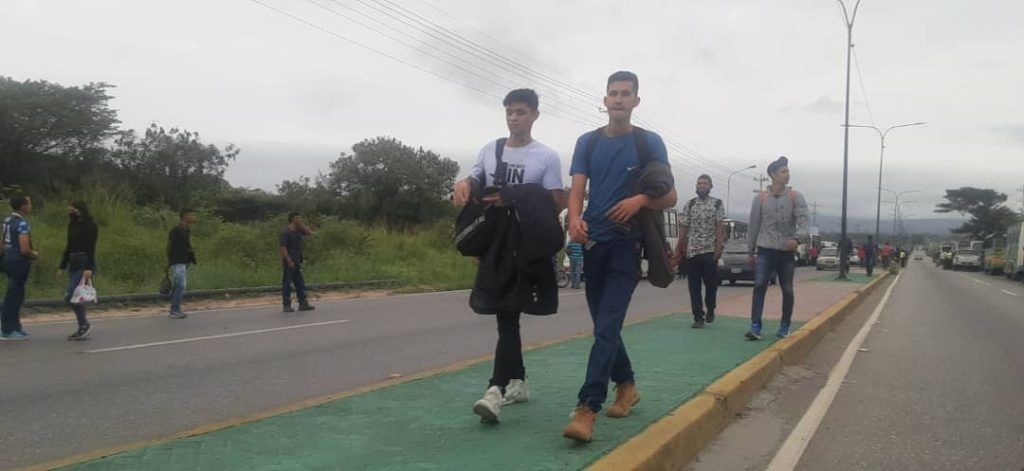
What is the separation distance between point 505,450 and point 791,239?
5.11m

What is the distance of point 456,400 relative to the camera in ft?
17.1

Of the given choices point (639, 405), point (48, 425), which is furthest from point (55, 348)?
point (639, 405)

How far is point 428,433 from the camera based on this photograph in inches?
171

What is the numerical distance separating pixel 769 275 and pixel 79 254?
294 inches

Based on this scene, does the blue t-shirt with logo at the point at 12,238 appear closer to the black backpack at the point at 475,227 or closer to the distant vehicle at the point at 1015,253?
the black backpack at the point at 475,227

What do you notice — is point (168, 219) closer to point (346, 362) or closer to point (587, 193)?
point (346, 362)

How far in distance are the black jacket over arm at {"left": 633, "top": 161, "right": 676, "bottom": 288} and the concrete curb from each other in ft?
2.51

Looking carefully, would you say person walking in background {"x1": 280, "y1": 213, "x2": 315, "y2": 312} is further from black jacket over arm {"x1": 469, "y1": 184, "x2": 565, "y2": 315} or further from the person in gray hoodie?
black jacket over arm {"x1": 469, "y1": 184, "x2": 565, "y2": 315}

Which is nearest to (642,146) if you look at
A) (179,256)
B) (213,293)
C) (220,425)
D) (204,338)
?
(220,425)

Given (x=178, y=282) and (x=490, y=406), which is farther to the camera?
(x=178, y=282)

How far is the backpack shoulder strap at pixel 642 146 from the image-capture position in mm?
4301

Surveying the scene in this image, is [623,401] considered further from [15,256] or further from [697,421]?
[15,256]

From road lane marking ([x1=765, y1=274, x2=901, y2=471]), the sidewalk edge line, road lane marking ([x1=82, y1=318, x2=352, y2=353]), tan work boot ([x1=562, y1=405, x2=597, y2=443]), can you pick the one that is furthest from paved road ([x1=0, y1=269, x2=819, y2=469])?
road lane marking ([x1=765, y1=274, x2=901, y2=471])

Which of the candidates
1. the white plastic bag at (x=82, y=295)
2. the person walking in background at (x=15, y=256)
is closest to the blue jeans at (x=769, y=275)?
the white plastic bag at (x=82, y=295)
